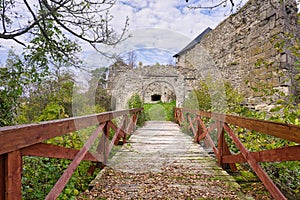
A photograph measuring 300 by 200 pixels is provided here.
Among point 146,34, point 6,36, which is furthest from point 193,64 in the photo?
point 6,36

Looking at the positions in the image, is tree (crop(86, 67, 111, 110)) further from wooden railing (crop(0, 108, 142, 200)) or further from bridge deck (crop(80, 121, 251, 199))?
wooden railing (crop(0, 108, 142, 200))

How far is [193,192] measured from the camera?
204 centimetres

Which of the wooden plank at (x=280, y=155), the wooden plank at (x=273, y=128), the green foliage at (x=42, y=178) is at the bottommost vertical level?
the green foliage at (x=42, y=178)

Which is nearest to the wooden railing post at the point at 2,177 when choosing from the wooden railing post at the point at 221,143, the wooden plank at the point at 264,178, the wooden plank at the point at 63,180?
the wooden plank at the point at 63,180

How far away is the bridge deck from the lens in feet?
6.54

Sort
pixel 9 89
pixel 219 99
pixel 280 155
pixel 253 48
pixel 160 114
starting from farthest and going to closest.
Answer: pixel 160 114
pixel 219 99
pixel 253 48
pixel 9 89
pixel 280 155

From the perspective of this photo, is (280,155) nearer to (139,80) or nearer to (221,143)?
(221,143)

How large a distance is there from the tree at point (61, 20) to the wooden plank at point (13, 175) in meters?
2.06

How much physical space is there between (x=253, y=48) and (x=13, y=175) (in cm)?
528

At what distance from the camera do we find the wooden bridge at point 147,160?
0.98m

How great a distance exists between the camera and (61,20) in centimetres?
281

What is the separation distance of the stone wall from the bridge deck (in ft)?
4.36

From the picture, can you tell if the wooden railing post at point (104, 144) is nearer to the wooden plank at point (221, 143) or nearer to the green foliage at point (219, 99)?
the wooden plank at point (221, 143)

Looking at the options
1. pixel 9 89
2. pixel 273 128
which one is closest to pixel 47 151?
pixel 273 128
